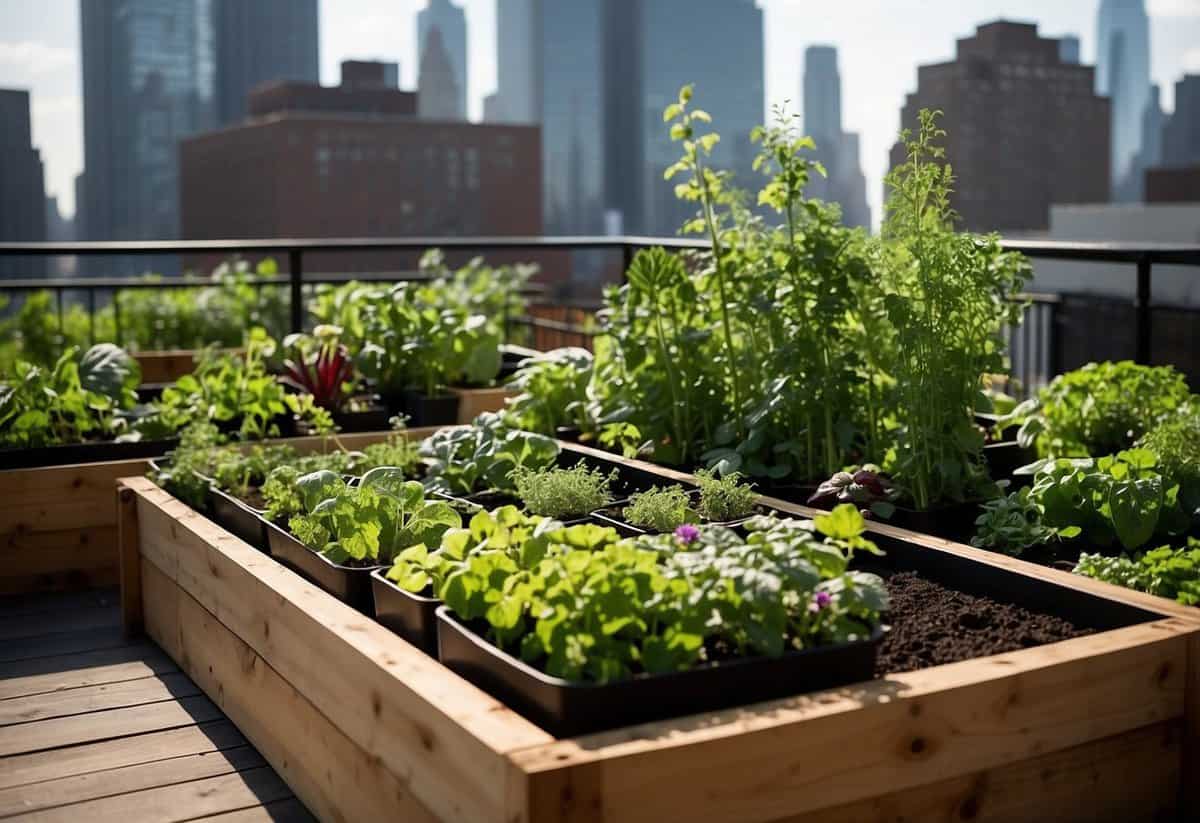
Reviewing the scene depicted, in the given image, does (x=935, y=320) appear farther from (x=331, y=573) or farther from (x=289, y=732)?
(x=289, y=732)

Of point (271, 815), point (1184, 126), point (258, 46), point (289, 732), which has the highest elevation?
point (258, 46)

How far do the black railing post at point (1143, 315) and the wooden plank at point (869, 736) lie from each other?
1.96 m

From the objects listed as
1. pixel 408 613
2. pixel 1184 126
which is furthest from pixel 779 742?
pixel 1184 126

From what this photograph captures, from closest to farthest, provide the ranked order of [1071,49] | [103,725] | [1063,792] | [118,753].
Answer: [1063,792] → [118,753] → [103,725] → [1071,49]

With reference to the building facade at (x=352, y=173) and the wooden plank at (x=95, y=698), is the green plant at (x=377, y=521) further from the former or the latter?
the building facade at (x=352, y=173)

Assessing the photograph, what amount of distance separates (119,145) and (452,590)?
302 feet

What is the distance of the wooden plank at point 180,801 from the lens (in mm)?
2096

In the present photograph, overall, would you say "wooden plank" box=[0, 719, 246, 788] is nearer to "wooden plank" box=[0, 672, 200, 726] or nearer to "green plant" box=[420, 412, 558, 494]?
"wooden plank" box=[0, 672, 200, 726]

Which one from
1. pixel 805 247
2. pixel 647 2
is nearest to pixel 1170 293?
pixel 805 247

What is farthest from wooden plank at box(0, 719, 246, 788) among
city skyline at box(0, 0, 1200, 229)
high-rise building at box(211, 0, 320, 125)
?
high-rise building at box(211, 0, 320, 125)

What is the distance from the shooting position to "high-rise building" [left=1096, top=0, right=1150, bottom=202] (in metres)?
158

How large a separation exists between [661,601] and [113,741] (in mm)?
1332

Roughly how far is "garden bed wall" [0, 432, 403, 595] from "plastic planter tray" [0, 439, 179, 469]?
8cm

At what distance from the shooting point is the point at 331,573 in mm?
2352
